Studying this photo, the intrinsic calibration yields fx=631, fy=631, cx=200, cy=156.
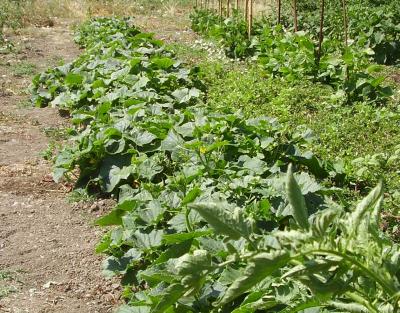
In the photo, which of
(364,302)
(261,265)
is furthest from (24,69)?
(261,265)

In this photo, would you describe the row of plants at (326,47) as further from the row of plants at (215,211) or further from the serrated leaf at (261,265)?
the serrated leaf at (261,265)

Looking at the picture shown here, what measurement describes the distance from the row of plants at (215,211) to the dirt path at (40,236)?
0.73 ft

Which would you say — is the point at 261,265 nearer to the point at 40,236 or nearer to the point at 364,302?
the point at 364,302

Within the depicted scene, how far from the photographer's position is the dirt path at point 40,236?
3785mm

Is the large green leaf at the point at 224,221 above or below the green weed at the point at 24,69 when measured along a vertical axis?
above

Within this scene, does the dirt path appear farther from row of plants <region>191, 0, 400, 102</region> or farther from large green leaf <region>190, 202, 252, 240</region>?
row of plants <region>191, 0, 400, 102</region>

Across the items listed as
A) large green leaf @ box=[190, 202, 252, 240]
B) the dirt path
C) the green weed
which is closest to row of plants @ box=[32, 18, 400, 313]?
large green leaf @ box=[190, 202, 252, 240]

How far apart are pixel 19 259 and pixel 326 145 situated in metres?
3.22

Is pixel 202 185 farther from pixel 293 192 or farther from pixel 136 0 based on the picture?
pixel 136 0

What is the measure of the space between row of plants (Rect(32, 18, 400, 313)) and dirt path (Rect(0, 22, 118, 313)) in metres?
0.22

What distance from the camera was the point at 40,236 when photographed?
461cm

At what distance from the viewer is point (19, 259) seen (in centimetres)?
425

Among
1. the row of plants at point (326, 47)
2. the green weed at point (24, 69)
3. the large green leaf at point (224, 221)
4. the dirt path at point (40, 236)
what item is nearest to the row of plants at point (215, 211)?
the large green leaf at point (224, 221)

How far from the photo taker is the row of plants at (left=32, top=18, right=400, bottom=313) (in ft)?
3.78
